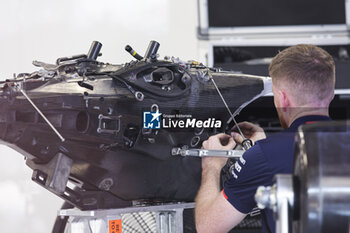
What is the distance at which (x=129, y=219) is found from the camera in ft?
6.24

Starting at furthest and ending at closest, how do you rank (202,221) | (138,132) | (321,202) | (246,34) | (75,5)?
1. (246,34)
2. (75,5)
3. (138,132)
4. (202,221)
5. (321,202)

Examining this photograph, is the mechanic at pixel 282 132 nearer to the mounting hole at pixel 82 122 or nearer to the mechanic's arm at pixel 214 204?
the mechanic's arm at pixel 214 204

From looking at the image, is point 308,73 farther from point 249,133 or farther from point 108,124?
point 108,124

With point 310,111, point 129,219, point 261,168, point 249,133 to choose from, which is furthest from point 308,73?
point 129,219

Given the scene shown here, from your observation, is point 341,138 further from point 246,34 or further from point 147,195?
point 246,34

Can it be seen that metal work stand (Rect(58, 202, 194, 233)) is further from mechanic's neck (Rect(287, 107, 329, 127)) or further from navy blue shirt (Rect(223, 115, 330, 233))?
mechanic's neck (Rect(287, 107, 329, 127))

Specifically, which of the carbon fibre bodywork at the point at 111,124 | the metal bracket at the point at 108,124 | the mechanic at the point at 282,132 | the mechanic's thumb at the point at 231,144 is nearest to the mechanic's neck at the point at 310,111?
the mechanic at the point at 282,132

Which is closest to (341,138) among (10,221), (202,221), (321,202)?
(321,202)

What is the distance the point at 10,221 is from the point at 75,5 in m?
1.30

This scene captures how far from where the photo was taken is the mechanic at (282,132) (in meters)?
1.44

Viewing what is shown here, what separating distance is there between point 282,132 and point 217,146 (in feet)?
0.91

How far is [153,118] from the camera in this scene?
1.71m

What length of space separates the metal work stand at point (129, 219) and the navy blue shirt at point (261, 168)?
37 centimetres

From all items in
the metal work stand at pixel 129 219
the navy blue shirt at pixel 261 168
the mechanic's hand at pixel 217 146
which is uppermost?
the mechanic's hand at pixel 217 146
